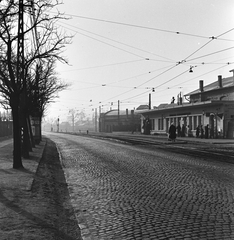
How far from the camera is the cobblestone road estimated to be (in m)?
4.85

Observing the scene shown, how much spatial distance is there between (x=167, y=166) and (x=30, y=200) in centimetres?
653

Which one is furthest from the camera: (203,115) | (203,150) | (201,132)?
(203,115)

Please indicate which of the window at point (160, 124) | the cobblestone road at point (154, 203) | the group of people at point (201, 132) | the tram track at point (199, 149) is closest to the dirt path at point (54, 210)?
the cobblestone road at point (154, 203)

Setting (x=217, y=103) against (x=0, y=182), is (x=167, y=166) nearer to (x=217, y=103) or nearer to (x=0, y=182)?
(x=0, y=182)

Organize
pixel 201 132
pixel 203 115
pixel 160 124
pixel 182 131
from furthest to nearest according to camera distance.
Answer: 1. pixel 160 124
2. pixel 182 131
3. pixel 203 115
4. pixel 201 132

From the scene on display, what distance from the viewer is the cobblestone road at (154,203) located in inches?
191

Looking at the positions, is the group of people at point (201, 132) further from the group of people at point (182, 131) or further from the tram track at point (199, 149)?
the tram track at point (199, 149)

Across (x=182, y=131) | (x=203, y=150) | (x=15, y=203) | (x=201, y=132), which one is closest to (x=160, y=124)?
(x=182, y=131)

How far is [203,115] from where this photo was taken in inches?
1655

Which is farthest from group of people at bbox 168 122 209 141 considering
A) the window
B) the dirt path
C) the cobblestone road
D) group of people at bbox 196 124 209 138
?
the dirt path

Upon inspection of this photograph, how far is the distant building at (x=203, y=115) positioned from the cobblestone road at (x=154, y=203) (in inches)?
1079

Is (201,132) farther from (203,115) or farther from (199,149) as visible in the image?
(199,149)

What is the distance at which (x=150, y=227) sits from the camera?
5.02 meters

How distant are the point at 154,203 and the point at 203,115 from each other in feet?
120
